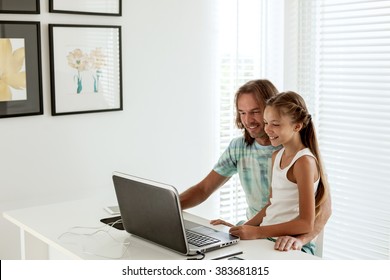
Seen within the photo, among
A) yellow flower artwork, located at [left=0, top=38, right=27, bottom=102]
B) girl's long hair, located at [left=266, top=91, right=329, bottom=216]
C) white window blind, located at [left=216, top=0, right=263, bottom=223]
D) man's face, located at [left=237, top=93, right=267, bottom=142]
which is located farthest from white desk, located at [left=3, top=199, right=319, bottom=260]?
white window blind, located at [left=216, top=0, right=263, bottom=223]

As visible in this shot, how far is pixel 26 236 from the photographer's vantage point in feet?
8.09

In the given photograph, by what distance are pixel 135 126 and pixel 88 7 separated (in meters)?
0.67

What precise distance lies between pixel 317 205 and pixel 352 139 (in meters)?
1.23

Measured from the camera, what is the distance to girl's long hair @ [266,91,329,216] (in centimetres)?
228

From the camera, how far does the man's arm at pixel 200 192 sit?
2.60 meters

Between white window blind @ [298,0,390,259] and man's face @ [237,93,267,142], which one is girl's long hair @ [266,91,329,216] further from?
white window blind @ [298,0,390,259]

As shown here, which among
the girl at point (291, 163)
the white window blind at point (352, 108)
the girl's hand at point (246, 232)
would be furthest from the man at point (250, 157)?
the white window blind at point (352, 108)

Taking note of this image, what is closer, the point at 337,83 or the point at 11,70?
the point at 11,70

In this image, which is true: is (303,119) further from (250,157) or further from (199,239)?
(199,239)

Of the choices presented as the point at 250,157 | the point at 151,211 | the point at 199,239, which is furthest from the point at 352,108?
the point at 151,211

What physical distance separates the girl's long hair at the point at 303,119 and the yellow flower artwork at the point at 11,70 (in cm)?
117

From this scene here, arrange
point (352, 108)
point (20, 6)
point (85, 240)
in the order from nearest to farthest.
→ point (85, 240), point (20, 6), point (352, 108)

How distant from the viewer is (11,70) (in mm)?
2756

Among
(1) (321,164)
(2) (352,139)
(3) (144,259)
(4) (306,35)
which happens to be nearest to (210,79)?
(4) (306,35)
